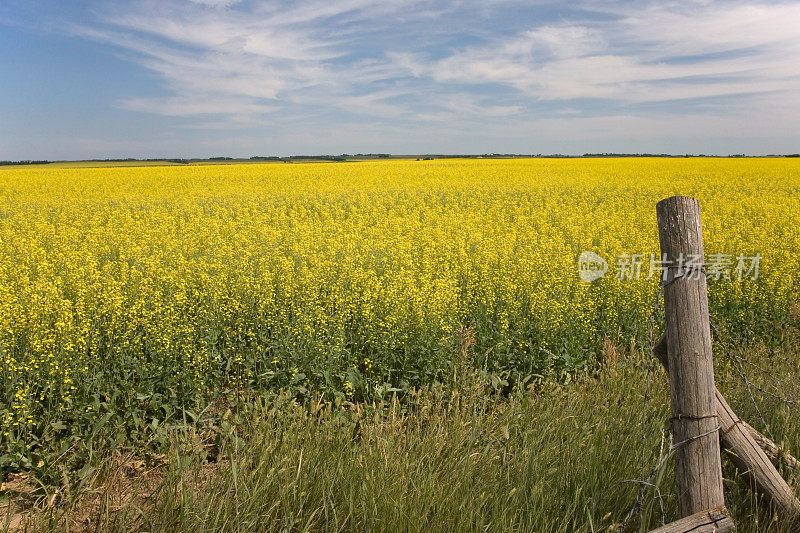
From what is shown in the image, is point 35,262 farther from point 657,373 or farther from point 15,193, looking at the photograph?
point 15,193

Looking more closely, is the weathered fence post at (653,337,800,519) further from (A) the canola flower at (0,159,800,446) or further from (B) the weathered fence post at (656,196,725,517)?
(A) the canola flower at (0,159,800,446)

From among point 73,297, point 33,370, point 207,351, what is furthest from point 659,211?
point 73,297

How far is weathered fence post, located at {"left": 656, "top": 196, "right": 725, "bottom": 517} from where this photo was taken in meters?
2.27

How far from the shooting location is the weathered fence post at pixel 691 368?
227cm

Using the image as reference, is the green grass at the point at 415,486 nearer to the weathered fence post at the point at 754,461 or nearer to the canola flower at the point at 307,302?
the weathered fence post at the point at 754,461

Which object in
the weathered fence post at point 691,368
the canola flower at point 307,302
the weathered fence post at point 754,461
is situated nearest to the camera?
the weathered fence post at point 691,368

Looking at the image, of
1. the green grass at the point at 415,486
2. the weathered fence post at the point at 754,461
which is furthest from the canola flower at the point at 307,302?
the weathered fence post at the point at 754,461

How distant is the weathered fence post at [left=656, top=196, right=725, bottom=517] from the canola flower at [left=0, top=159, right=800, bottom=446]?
204cm

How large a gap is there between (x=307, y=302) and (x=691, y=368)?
146 inches

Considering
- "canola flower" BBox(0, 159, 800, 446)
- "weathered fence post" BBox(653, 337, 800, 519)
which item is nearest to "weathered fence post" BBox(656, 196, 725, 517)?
"weathered fence post" BBox(653, 337, 800, 519)

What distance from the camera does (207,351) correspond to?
444cm

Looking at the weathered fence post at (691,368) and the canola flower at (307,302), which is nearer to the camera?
the weathered fence post at (691,368)

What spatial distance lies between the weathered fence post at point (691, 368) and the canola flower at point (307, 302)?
2.04m

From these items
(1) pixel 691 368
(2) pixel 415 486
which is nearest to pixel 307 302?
(2) pixel 415 486
